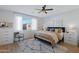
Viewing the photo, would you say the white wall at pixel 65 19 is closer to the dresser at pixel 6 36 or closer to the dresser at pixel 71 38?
the dresser at pixel 71 38

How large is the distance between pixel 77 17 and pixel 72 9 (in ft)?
0.62

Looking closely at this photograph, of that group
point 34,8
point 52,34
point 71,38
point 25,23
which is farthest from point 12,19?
point 71,38

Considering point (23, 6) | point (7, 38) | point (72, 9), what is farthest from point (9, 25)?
point (72, 9)

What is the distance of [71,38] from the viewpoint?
5.60 feet

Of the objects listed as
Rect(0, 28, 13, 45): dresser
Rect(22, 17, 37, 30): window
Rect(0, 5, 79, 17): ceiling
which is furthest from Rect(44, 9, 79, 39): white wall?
Rect(0, 28, 13, 45): dresser

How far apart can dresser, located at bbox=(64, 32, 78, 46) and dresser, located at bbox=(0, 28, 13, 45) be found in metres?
1.15

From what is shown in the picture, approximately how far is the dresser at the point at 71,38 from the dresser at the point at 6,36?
1.15m

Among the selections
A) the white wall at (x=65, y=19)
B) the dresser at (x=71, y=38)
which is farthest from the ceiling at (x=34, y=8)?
the dresser at (x=71, y=38)

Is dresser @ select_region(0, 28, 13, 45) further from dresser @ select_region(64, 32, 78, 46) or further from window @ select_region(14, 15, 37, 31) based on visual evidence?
dresser @ select_region(64, 32, 78, 46)

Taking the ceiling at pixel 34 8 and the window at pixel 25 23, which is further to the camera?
the window at pixel 25 23

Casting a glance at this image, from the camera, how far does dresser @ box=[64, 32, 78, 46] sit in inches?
65.6

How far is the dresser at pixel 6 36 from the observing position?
1657 millimetres

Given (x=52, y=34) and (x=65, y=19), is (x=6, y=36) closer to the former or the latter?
(x=52, y=34)
